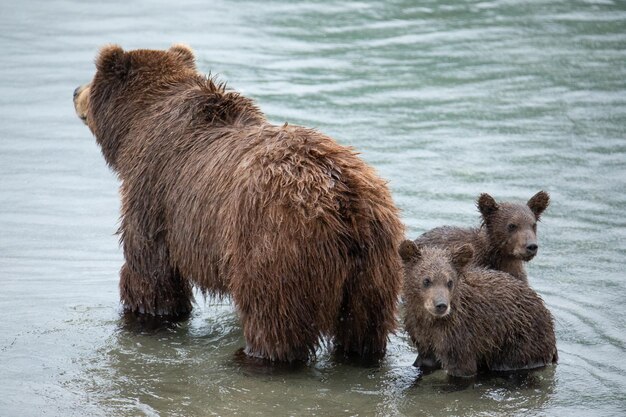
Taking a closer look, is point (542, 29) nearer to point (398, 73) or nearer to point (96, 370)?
point (398, 73)

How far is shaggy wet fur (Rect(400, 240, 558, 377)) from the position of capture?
790 centimetres

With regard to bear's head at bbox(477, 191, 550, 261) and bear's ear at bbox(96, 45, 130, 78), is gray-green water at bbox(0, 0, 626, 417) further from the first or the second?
bear's ear at bbox(96, 45, 130, 78)

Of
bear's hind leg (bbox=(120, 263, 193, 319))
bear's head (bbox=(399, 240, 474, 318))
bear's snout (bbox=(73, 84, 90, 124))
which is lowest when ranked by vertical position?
bear's hind leg (bbox=(120, 263, 193, 319))

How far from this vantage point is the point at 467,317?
8.05 metres

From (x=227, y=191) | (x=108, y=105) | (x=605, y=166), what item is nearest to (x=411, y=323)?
(x=227, y=191)

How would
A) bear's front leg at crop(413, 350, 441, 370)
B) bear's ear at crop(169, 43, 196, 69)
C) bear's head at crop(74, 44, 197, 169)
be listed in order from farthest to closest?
bear's ear at crop(169, 43, 196, 69) < bear's head at crop(74, 44, 197, 169) < bear's front leg at crop(413, 350, 441, 370)

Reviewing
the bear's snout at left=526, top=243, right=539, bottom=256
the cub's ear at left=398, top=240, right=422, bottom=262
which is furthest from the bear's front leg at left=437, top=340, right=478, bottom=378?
the bear's snout at left=526, top=243, right=539, bottom=256

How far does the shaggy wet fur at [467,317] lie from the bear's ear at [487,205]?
738 mm

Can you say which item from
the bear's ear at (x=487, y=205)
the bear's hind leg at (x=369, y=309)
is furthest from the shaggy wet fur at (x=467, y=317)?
the bear's ear at (x=487, y=205)

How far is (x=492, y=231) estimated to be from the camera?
9031 mm

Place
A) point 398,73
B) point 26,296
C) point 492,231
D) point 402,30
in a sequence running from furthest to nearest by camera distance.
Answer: point 402,30 → point 398,73 → point 26,296 → point 492,231

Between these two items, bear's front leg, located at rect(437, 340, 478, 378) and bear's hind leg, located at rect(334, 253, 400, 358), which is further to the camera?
bear's front leg, located at rect(437, 340, 478, 378)

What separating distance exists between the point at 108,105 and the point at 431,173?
420 cm

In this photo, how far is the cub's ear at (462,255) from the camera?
26.2ft
